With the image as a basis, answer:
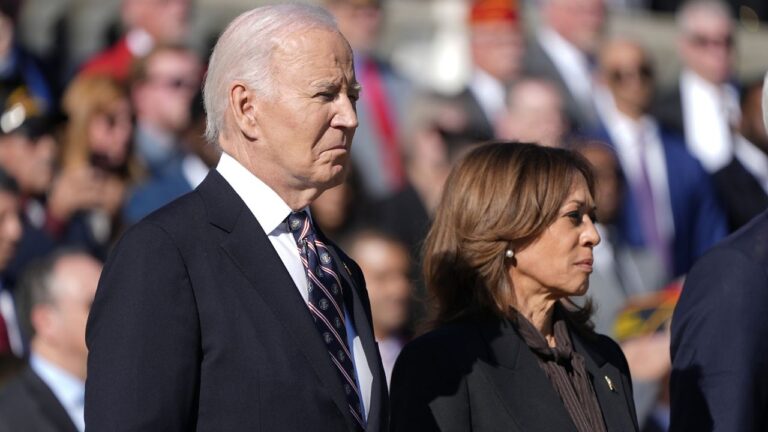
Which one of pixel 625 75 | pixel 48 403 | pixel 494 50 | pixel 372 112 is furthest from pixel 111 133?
pixel 625 75

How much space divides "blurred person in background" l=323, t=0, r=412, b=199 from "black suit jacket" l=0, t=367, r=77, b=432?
288cm

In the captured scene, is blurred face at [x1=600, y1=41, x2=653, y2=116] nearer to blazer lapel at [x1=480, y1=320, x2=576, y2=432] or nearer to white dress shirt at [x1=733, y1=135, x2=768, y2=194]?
white dress shirt at [x1=733, y1=135, x2=768, y2=194]

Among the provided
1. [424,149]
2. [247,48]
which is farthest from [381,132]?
[247,48]

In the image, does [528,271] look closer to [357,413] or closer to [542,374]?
[542,374]

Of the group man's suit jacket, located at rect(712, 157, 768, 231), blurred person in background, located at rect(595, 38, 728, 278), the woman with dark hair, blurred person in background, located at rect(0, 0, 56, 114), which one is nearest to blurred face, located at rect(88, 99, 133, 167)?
blurred person in background, located at rect(0, 0, 56, 114)

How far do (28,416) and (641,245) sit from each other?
12.8ft

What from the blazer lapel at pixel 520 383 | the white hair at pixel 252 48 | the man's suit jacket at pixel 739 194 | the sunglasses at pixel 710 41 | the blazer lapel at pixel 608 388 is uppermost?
the white hair at pixel 252 48

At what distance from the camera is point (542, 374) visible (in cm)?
396

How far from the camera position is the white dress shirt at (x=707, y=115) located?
966cm

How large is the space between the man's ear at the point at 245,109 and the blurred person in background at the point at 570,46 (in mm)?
6206

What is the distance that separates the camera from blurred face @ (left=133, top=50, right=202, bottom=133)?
7.89 m

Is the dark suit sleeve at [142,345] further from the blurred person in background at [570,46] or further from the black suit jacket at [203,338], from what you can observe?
the blurred person in background at [570,46]

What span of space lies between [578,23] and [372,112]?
1.76 metres

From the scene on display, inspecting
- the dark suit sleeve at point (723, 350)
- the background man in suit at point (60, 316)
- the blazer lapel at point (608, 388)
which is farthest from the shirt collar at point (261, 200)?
the background man in suit at point (60, 316)
